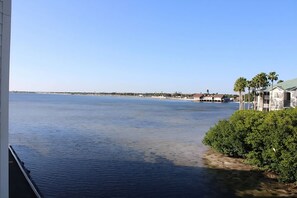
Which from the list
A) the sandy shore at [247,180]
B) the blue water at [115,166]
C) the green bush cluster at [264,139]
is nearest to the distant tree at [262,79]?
the blue water at [115,166]

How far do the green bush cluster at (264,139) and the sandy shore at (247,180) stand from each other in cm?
59

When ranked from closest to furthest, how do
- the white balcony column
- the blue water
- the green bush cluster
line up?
the white balcony column, the blue water, the green bush cluster

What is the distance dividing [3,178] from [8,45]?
11.3ft

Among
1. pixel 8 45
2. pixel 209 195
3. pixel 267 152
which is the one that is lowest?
pixel 209 195

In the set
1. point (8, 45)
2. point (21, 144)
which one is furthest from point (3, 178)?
point (21, 144)

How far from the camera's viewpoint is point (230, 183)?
2038 cm

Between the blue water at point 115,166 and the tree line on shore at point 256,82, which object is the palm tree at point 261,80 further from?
the blue water at point 115,166

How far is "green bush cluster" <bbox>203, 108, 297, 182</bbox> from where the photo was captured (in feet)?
63.7

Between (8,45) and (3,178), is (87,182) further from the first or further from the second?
(8,45)

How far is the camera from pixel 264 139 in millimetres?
22047

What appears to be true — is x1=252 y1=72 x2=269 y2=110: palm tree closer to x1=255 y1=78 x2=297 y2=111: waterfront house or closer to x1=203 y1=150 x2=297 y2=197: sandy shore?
x1=255 y1=78 x2=297 y2=111: waterfront house

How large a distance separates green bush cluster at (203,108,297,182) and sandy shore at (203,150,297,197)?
1.95 feet

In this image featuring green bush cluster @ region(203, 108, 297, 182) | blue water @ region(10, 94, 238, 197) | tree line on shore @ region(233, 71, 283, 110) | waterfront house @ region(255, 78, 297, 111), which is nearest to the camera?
blue water @ region(10, 94, 238, 197)

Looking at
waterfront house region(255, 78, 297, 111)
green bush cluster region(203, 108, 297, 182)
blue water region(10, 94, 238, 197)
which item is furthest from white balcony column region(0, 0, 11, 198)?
waterfront house region(255, 78, 297, 111)
